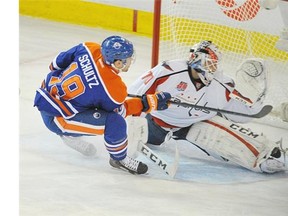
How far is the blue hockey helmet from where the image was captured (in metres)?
2.38

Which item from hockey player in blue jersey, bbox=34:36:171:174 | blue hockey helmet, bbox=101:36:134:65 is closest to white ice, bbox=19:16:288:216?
hockey player in blue jersey, bbox=34:36:171:174

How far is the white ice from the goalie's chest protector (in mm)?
181

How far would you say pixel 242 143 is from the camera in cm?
266

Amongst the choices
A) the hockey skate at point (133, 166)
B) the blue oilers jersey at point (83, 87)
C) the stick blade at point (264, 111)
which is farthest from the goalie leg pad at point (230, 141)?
the blue oilers jersey at point (83, 87)

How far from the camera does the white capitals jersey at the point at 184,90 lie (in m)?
2.66

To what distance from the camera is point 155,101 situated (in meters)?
2.47

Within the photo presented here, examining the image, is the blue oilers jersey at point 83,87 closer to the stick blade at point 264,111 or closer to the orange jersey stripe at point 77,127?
the orange jersey stripe at point 77,127

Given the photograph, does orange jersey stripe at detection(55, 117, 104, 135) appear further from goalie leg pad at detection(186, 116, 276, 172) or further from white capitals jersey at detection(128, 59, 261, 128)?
goalie leg pad at detection(186, 116, 276, 172)

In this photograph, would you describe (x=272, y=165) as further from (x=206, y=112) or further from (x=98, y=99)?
(x=98, y=99)

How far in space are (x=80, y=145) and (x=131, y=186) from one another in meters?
0.40

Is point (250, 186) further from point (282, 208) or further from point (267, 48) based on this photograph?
point (267, 48)

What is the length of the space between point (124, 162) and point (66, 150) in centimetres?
36
